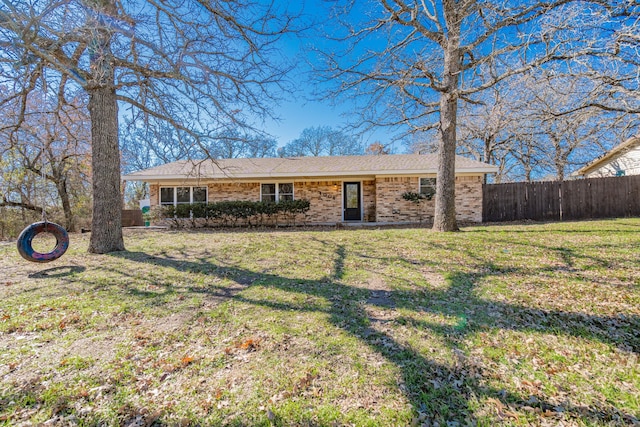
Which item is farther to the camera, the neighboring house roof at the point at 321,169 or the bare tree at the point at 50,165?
the neighboring house roof at the point at 321,169

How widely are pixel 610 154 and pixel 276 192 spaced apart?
53.0 ft

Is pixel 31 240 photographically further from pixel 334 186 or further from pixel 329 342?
pixel 334 186

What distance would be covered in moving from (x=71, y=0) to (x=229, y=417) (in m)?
6.32

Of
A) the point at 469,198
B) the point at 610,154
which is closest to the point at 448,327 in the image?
the point at 469,198

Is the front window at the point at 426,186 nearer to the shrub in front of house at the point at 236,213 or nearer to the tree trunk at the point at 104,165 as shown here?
the shrub in front of house at the point at 236,213

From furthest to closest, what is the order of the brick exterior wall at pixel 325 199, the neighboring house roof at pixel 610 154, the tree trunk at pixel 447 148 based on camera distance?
the brick exterior wall at pixel 325 199
the neighboring house roof at pixel 610 154
the tree trunk at pixel 447 148

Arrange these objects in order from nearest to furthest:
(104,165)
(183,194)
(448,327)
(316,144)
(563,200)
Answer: (448,327)
(104,165)
(563,200)
(183,194)
(316,144)

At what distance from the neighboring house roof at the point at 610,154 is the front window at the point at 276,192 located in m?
13.1

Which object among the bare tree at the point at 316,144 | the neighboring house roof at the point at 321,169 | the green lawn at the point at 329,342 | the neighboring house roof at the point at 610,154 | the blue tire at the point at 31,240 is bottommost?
the green lawn at the point at 329,342

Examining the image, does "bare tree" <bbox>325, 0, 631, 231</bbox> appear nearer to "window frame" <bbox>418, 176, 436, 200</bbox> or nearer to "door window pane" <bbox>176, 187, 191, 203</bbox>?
"window frame" <bbox>418, 176, 436, 200</bbox>

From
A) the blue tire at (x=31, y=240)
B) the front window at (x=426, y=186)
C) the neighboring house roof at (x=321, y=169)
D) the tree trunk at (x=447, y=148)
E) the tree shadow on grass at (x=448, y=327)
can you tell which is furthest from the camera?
the front window at (x=426, y=186)

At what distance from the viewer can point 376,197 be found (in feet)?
42.2

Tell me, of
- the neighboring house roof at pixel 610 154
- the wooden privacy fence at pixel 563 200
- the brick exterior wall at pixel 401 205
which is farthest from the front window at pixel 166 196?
the neighboring house roof at pixel 610 154

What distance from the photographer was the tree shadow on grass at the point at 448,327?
6.59 ft
